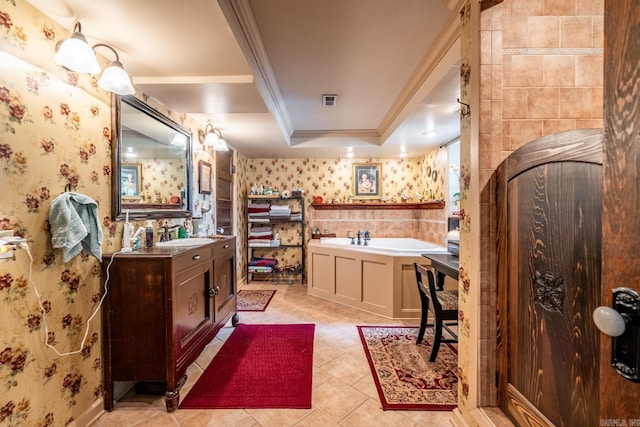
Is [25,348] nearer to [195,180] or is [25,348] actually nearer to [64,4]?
[64,4]

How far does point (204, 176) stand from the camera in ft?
9.70

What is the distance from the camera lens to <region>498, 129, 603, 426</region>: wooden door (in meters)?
0.85

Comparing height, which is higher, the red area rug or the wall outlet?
the wall outlet

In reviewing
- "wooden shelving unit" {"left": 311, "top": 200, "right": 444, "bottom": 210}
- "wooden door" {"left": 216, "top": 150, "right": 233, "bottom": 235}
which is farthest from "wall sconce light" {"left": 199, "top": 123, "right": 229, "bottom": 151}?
"wooden shelving unit" {"left": 311, "top": 200, "right": 444, "bottom": 210}

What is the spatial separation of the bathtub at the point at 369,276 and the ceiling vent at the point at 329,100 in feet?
5.61

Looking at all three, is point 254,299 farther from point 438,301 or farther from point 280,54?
point 280,54

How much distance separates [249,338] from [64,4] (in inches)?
99.3

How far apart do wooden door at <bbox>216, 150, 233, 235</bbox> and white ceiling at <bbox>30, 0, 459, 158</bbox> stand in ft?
2.08

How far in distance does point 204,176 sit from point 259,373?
2072mm

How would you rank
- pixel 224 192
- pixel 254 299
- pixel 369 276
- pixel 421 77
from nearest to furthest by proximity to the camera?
1. pixel 421 77
2. pixel 369 276
3. pixel 254 299
4. pixel 224 192

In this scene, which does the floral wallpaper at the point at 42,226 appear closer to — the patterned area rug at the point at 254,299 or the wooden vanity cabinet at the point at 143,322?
the wooden vanity cabinet at the point at 143,322

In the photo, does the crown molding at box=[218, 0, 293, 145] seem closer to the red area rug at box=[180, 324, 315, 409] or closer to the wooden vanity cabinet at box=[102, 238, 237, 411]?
the wooden vanity cabinet at box=[102, 238, 237, 411]

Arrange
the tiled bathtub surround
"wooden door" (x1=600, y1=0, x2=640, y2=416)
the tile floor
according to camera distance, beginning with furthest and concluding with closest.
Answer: the tiled bathtub surround → the tile floor → "wooden door" (x1=600, y1=0, x2=640, y2=416)

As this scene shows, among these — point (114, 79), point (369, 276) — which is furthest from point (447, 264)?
point (114, 79)
